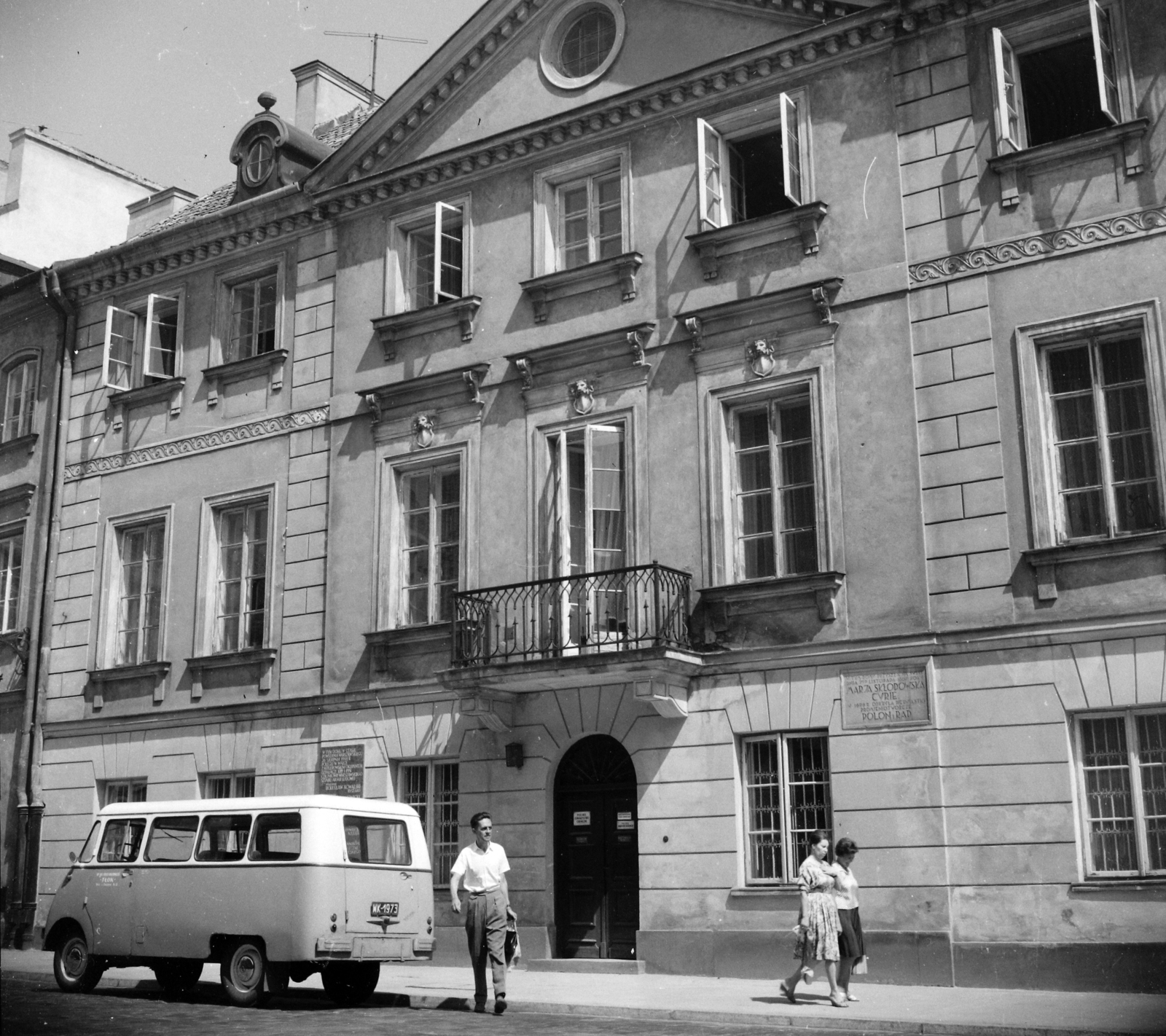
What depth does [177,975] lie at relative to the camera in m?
15.2

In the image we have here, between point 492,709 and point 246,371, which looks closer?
point 492,709

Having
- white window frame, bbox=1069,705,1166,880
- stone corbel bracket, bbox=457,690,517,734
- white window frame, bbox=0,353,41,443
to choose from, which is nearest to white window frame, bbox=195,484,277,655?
stone corbel bracket, bbox=457,690,517,734

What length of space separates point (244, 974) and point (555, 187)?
37.5 feet

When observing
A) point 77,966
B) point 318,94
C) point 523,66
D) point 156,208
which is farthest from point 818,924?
point 156,208

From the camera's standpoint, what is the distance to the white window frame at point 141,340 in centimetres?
2367

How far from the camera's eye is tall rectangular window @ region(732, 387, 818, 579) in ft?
56.4

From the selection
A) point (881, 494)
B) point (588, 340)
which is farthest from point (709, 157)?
point (881, 494)

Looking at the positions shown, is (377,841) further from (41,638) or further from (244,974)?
(41,638)

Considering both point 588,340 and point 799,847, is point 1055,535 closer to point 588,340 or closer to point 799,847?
point 799,847

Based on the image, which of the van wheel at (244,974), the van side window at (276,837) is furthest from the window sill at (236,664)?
the van wheel at (244,974)

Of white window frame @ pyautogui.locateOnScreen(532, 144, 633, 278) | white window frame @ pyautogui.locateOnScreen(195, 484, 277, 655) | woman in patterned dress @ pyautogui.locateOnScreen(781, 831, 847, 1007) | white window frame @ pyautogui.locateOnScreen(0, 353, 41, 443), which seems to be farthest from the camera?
white window frame @ pyautogui.locateOnScreen(0, 353, 41, 443)

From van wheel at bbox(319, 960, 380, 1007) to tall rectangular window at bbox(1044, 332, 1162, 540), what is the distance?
28.4 feet

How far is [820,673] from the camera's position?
16.5m

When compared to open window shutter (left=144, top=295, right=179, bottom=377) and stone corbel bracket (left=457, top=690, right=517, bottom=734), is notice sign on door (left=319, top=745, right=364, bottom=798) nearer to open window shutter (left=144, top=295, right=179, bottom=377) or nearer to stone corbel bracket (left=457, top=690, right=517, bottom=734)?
stone corbel bracket (left=457, top=690, right=517, bottom=734)
